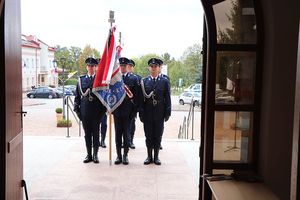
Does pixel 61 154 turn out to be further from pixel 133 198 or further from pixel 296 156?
pixel 296 156

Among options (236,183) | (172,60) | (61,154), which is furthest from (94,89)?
(172,60)

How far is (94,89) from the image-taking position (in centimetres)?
531

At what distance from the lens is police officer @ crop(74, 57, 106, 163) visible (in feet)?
17.8

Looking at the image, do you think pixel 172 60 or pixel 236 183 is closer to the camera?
pixel 236 183

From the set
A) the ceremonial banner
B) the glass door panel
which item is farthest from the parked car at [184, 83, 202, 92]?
the glass door panel

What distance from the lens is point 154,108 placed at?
538 centimetres

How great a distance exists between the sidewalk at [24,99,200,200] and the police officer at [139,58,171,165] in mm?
342

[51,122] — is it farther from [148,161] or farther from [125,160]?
[148,161]

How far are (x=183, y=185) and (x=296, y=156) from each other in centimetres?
335

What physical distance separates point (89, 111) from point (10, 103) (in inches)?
95.6

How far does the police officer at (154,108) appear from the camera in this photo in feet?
17.7

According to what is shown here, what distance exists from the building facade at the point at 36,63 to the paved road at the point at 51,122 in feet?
6.10

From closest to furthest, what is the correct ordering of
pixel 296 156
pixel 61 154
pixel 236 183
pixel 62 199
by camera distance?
1. pixel 296 156
2. pixel 236 183
3. pixel 62 199
4. pixel 61 154

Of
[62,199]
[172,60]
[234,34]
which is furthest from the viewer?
[172,60]
